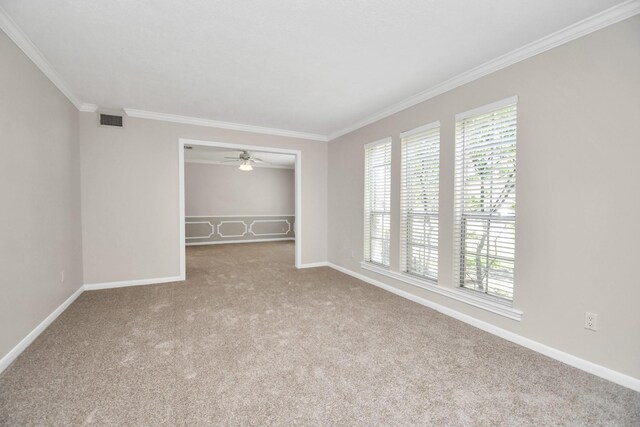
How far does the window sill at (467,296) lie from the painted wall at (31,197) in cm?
374

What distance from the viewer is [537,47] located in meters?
2.29

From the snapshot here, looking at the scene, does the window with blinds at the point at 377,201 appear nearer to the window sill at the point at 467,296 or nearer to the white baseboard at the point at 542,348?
the window sill at the point at 467,296

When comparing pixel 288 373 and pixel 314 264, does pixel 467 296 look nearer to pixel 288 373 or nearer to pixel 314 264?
pixel 288 373

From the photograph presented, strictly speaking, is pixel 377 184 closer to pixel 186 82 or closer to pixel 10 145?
pixel 186 82

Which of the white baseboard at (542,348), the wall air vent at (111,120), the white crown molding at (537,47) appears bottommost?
the white baseboard at (542,348)

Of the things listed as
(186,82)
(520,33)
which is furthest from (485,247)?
(186,82)

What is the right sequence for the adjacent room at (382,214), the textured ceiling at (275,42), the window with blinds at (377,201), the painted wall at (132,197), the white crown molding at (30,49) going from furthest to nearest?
the window with blinds at (377,201)
the painted wall at (132,197)
the white crown molding at (30,49)
the textured ceiling at (275,42)
the adjacent room at (382,214)

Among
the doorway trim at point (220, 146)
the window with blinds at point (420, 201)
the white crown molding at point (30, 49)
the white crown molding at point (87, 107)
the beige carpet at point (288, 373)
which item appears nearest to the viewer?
the beige carpet at point (288, 373)

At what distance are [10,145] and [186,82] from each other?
159 centimetres

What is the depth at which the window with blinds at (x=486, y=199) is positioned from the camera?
254 centimetres

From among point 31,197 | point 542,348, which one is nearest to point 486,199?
point 542,348

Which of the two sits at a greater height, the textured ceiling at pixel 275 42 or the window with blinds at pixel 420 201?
the textured ceiling at pixel 275 42

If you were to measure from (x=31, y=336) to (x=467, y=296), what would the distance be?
396cm

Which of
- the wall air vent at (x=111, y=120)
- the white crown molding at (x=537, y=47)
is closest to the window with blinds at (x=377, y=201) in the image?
the white crown molding at (x=537, y=47)
